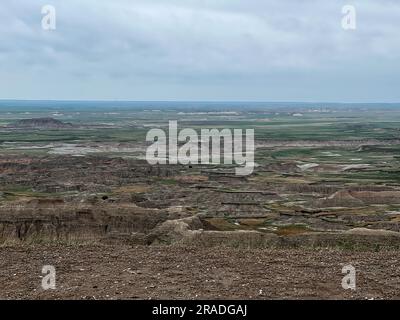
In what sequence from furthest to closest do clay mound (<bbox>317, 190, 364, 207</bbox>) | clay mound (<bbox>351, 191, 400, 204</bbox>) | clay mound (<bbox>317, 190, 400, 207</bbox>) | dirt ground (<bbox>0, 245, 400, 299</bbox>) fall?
clay mound (<bbox>351, 191, 400, 204</bbox>) < clay mound (<bbox>317, 190, 400, 207</bbox>) < clay mound (<bbox>317, 190, 364, 207</bbox>) < dirt ground (<bbox>0, 245, 400, 299</bbox>)

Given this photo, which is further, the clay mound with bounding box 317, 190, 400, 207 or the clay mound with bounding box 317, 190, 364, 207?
the clay mound with bounding box 317, 190, 400, 207

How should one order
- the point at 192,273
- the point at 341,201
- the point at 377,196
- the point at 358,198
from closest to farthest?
the point at 192,273 < the point at 341,201 < the point at 358,198 < the point at 377,196

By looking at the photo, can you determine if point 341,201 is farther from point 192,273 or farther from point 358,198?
point 192,273

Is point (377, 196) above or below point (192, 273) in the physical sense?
below

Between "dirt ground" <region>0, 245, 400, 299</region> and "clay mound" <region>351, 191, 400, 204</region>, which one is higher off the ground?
"dirt ground" <region>0, 245, 400, 299</region>

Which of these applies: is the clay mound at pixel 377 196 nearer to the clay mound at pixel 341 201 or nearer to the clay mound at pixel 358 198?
the clay mound at pixel 358 198

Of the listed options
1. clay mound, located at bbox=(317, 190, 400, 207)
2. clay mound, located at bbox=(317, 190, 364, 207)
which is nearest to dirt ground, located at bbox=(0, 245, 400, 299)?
clay mound, located at bbox=(317, 190, 364, 207)

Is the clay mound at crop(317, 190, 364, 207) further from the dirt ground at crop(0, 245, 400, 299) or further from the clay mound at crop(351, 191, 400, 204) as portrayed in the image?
the dirt ground at crop(0, 245, 400, 299)

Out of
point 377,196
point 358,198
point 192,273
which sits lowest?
point 358,198

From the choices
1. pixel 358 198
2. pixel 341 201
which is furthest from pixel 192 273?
pixel 358 198
